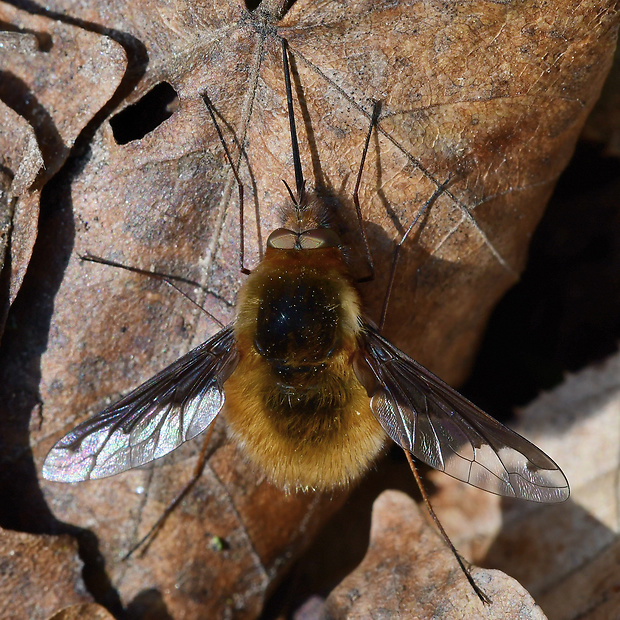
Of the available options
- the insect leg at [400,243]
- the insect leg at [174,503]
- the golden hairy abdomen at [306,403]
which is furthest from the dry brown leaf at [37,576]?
the insect leg at [400,243]

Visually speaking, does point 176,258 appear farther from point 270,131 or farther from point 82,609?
A: point 82,609

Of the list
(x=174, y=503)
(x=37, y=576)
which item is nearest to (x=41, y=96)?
(x=174, y=503)

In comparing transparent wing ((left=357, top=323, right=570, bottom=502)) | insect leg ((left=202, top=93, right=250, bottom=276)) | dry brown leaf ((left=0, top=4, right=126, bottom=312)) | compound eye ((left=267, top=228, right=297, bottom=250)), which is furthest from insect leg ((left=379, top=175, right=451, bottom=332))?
dry brown leaf ((left=0, top=4, right=126, bottom=312))

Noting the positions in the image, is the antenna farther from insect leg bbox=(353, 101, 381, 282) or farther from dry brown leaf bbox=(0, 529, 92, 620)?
dry brown leaf bbox=(0, 529, 92, 620)

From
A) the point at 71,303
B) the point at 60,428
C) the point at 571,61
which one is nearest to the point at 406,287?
the point at 571,61

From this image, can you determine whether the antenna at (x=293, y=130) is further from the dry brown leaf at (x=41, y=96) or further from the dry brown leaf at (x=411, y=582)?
the dry brown leaf at (x=411, y=582)
